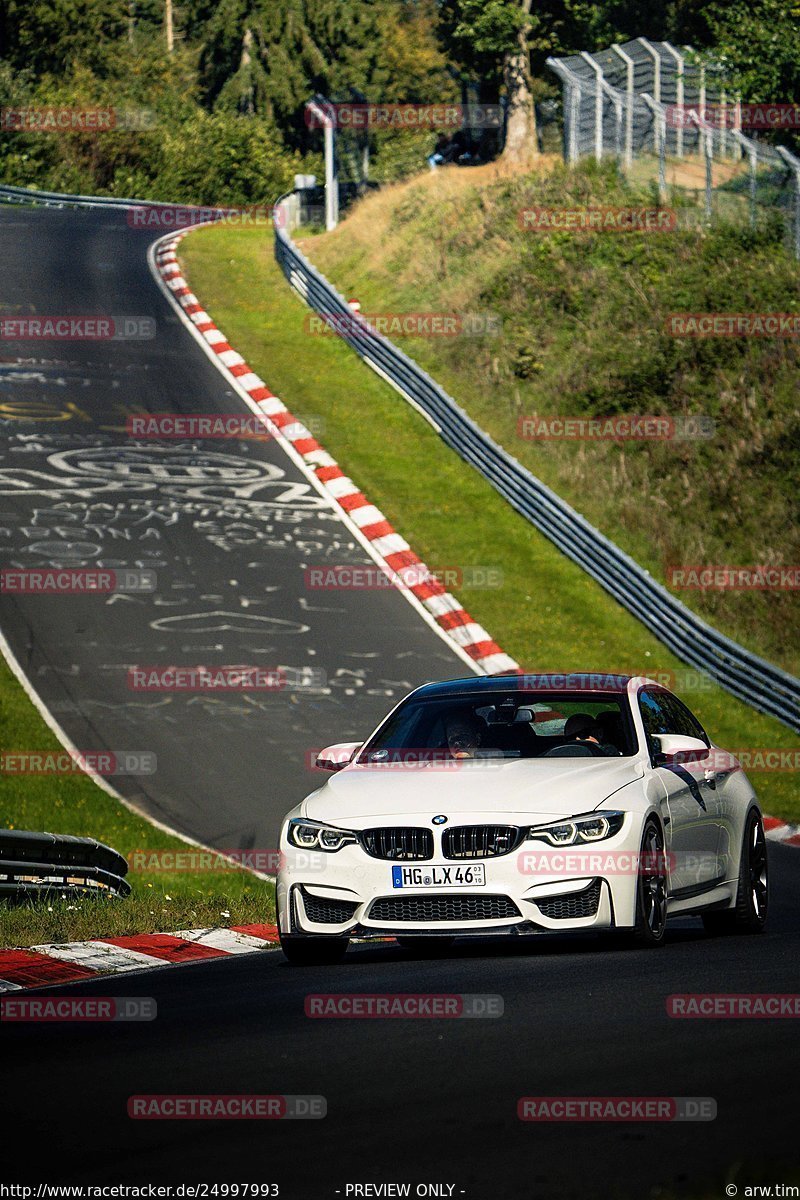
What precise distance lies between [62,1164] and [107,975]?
403cm

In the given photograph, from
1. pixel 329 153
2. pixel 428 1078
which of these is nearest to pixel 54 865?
pixel 428 1078

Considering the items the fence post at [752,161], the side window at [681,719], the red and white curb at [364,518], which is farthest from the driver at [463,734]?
the fence post at [752,161]

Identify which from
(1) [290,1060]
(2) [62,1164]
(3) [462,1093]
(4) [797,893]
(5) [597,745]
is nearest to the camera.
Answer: (2) [62,1164]

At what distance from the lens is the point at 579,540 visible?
81.7ft

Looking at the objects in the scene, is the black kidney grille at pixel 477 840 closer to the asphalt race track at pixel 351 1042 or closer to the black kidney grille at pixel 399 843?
the black kidney grille at pixel 399 843

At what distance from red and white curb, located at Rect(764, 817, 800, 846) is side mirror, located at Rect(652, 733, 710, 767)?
6.84m

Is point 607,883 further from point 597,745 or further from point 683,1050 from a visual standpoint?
point 683,1050

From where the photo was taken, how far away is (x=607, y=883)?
28.7 ft

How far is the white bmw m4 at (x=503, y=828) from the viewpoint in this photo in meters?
8.73

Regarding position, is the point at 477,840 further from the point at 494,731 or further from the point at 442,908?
the point at 494,731

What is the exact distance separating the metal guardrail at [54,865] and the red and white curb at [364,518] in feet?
29.4

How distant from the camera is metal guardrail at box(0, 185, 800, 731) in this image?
813 inches

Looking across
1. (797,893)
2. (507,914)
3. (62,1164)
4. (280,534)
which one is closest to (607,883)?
(507,914)

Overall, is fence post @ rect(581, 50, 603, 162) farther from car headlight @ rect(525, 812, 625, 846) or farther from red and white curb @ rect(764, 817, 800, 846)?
car headlight @ rect(525, 812, 625, 846)
